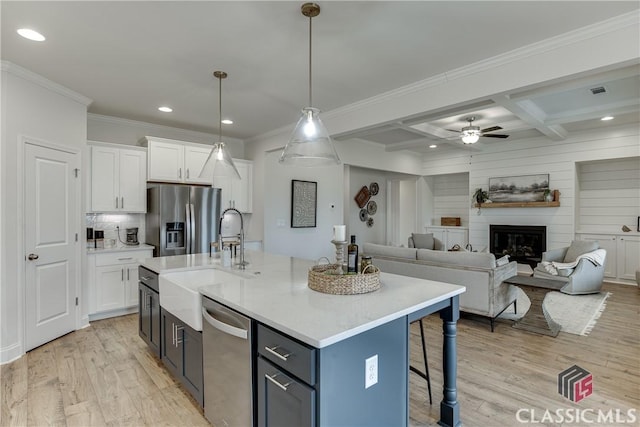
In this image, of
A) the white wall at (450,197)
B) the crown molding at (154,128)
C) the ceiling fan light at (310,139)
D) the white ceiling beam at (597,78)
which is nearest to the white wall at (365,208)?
the white wall at (450,197)

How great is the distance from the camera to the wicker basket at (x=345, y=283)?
1839 mm

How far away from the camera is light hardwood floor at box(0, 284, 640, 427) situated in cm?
218

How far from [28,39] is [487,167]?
7503 millimetres

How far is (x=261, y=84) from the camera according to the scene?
3336 mm

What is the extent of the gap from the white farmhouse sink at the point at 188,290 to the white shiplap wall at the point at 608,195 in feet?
22.8

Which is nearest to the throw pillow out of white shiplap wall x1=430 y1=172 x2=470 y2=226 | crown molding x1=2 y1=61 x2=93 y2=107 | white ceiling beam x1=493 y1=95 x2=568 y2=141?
white shiplap wall x1=430 y1=172 x2=470 y2=226

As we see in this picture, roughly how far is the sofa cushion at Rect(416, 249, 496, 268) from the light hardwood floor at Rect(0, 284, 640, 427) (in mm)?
728

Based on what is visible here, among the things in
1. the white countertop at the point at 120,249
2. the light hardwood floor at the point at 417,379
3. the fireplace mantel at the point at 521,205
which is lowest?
the light hardwood floor at the point at 417,379

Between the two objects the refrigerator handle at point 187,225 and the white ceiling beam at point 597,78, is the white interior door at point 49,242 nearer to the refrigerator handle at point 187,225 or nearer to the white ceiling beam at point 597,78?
the refrigerator handle at point 187,225

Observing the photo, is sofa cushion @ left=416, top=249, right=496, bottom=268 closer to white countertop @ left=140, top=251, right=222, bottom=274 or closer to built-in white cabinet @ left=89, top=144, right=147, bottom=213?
white countertop @ left=140, top=251, right=222, bottom=274

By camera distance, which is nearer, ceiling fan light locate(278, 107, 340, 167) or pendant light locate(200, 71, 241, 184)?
ceiling fan light locate(278, 107, 340, 167)

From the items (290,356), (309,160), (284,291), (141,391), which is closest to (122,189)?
(141,391)

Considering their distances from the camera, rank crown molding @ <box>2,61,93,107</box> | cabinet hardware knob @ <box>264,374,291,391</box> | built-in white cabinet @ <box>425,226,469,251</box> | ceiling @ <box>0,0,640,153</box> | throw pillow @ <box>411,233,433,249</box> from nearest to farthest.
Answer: cabinet hardware knob @ <box>264,374,291,391</box>, ceiling @ <box>0,0,640,153</box>, crown molding @ <box>2,61,93,107</box>, throw pillow @ <box>411,233,433,249</box>, built-in white cabinet @ <box>425,226,469,251</box>

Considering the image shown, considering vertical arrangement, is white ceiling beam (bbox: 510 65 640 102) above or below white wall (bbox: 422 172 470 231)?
above
